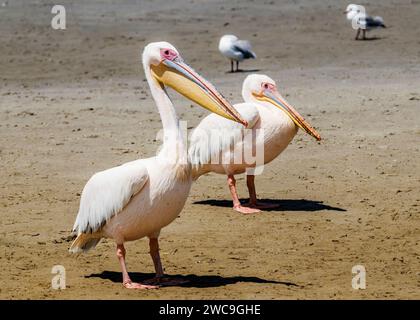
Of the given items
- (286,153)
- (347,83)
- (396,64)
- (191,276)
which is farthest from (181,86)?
(396,64)

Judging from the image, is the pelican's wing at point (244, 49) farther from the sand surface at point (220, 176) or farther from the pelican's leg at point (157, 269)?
the pelican's leg at point (157, 269)

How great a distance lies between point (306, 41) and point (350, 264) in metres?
12.6

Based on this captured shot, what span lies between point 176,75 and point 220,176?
12.4ft

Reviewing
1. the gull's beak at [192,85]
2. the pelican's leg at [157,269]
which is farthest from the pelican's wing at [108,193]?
the gull's beak at [192,85]

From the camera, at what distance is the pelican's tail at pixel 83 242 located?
667 centimetres

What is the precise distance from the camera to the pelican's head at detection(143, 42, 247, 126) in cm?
659

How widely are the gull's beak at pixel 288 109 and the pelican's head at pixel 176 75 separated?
7.24 feet

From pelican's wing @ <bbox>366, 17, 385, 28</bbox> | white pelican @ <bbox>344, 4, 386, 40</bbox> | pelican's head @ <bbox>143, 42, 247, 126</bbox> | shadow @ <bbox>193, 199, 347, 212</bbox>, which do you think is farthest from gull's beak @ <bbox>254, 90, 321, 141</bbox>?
pelican's wing @ <bbox>366, 17, 385, 28</bbox>

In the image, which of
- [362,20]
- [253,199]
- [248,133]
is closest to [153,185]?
[248,133]

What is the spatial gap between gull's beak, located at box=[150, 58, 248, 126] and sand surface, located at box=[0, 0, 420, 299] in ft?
3.66

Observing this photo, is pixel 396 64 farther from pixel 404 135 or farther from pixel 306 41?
pixel 404 135

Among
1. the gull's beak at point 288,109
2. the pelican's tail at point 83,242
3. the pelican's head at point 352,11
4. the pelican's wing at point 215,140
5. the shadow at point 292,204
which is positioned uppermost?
the pelican's head at point 352,11

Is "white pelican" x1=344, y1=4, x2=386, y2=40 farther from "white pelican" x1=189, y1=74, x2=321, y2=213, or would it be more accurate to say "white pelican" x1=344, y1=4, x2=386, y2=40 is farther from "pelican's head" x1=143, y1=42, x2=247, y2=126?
A: "pelican's head" x1=143, y1=42, x2=247, y2=126

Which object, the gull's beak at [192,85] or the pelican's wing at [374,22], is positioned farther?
the pelican's wing at [374,22]
